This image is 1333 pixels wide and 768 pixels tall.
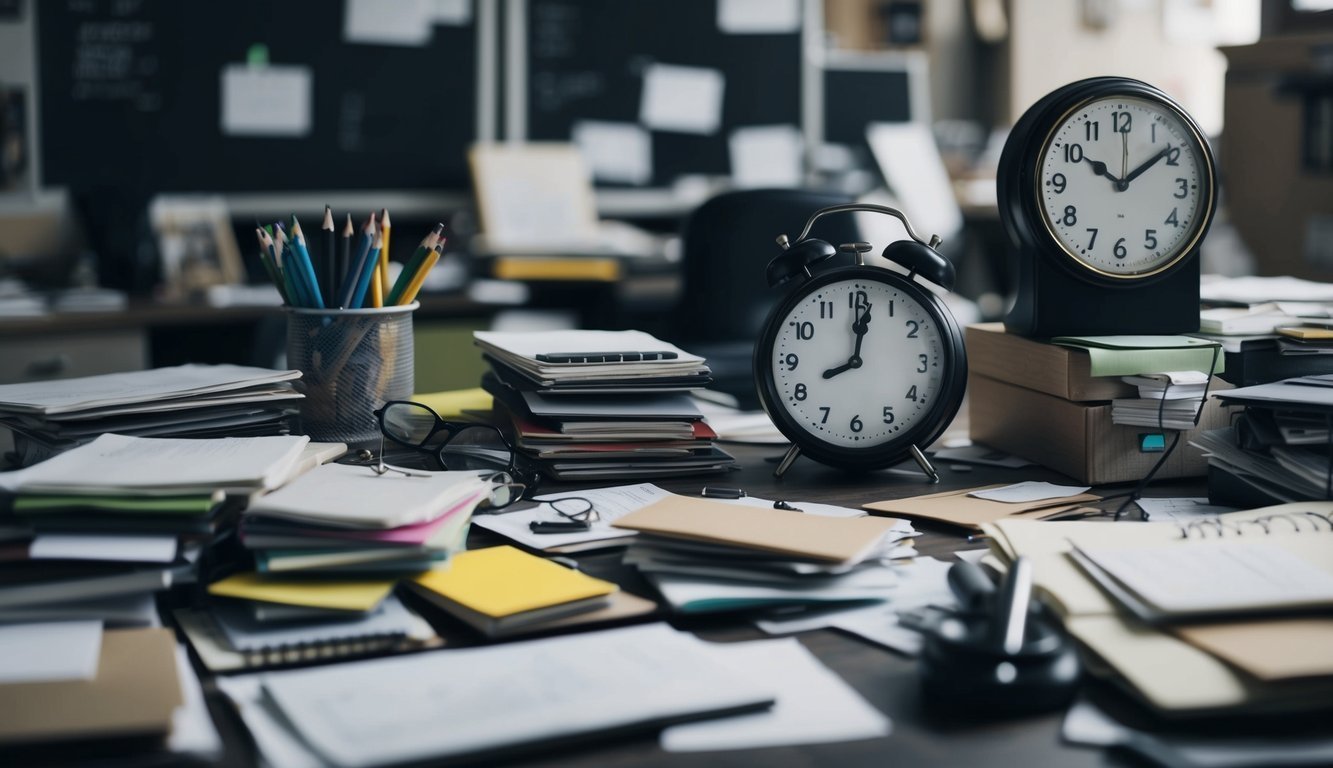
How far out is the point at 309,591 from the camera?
0.88 metres

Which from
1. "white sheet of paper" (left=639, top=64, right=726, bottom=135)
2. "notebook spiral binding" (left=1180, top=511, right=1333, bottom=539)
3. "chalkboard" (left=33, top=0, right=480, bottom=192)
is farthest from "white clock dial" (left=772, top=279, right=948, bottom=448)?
"white sheet of paper" (left=639, top=64, right=726, bottom=135)

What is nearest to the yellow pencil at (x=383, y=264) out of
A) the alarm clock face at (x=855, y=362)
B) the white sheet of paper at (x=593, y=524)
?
the white sheet of paper at (x=593, y=524)

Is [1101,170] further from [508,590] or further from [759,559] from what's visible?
[508,590]

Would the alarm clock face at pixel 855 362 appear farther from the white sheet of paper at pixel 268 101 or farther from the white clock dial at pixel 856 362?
the white sheet of paper at pixel 268 101

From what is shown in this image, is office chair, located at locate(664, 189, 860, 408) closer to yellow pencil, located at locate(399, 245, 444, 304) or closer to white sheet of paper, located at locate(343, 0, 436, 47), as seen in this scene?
white sheet of paper, located at locate(343, 0, 436, 47)

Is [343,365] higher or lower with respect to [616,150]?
lower

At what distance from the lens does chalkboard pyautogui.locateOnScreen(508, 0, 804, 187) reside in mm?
4020

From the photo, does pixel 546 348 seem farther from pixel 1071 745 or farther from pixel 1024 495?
pixel 1071 745

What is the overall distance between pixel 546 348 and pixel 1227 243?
2.05m

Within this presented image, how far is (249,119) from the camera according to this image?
363cm

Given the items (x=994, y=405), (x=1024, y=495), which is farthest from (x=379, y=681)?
(x=994, y=405)

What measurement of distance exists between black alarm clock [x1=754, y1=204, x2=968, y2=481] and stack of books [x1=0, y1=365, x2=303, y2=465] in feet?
1.67

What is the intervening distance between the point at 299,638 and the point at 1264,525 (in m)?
0.75

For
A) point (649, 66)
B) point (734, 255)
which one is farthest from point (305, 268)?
point (649, 66)
